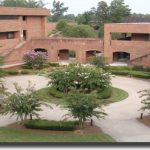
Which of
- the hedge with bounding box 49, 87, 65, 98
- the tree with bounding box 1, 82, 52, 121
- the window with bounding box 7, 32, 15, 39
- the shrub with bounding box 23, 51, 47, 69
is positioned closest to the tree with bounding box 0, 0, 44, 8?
the window with bounding box 7, 32, 15, 39

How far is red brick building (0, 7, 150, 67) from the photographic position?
140ft

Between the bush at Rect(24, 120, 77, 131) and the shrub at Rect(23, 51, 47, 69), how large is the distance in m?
19.9

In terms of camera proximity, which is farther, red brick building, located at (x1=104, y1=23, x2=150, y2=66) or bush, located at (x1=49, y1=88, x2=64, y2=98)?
red brick building, located at (x1=104, y1=23, x2=150, y2=66)

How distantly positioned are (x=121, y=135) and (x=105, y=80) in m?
9.59

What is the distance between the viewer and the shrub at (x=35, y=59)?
135 feet

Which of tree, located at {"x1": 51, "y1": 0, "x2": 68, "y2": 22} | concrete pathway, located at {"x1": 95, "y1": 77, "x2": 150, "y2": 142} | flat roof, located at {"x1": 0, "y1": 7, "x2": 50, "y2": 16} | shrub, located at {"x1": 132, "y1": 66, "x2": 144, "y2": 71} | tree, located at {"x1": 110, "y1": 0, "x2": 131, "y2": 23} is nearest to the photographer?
concrete pathway, located at {"x1": 95, "y1": 77, "x2": 150, "y2": 142}

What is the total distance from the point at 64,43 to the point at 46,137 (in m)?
27.3

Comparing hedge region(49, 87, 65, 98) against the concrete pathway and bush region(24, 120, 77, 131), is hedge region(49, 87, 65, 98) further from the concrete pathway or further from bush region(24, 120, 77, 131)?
bush region(24, 120, 77, 131)

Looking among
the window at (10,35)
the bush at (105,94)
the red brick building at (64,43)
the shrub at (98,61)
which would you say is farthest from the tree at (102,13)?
the bush at (105,94)

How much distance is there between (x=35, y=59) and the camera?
135ft

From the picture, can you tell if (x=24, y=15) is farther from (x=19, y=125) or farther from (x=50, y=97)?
(x=19, y=125)

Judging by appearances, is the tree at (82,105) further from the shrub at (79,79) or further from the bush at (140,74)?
the bush at (140,74)

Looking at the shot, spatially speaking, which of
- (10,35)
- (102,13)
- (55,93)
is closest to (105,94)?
(55,93)

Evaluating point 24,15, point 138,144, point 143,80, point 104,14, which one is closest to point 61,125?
point 138,144
